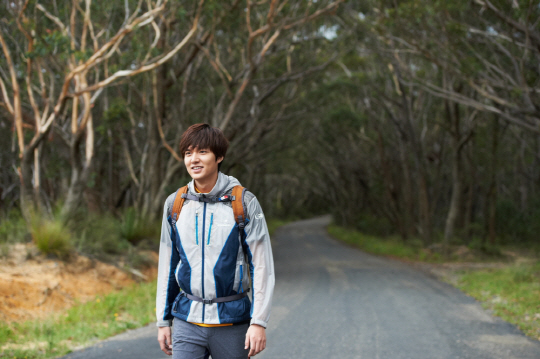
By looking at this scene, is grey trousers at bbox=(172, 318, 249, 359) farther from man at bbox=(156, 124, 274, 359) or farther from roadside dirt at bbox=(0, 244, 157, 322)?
roadside dirt at bbox=(0, 244, 157, 322)

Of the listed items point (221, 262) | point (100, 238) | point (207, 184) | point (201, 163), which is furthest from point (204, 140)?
point (100, 238)

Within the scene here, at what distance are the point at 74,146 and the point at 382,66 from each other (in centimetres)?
1444

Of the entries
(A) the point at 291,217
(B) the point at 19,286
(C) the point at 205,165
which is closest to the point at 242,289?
(C) the point at 205,165

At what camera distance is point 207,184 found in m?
2.67

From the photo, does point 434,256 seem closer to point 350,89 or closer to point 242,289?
point 350,89

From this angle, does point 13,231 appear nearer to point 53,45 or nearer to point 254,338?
point 53,45

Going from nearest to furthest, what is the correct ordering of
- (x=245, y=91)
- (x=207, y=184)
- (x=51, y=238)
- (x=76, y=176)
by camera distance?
(x=207, y=184) → (x=51, y=238) → (x=76, y=176) → (x=245, y=91)

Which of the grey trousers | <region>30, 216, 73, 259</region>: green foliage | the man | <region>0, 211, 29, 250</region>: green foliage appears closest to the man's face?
the man

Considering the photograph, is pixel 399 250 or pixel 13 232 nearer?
pixel 13 232

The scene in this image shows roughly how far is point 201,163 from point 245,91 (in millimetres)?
16771

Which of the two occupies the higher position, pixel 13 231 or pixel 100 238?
pixel 13 231

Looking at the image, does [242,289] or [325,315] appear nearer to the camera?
[242,289]

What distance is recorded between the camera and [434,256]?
17734mm

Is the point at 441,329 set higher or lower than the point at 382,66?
lower
